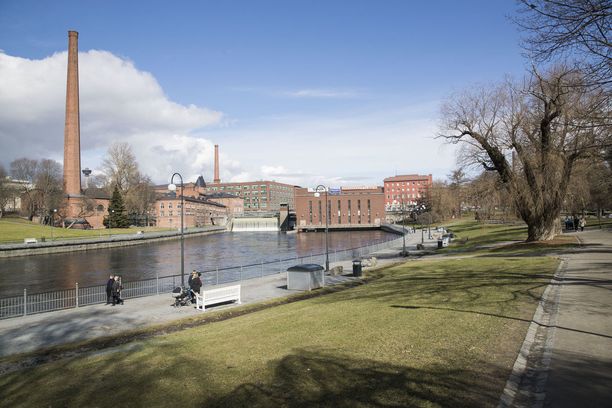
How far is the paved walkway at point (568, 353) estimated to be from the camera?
6074 millimetres

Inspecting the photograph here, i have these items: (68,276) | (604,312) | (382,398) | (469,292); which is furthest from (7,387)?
(68,276)

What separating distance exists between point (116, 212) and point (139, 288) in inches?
3061

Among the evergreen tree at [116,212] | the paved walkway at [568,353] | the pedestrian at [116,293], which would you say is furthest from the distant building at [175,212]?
the paved walkway at [568,353]

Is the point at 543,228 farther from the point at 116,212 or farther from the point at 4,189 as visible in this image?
the point at 4,189

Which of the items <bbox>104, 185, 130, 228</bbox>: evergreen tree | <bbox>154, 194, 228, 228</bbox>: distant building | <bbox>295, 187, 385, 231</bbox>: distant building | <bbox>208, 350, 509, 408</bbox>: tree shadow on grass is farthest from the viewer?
<bbox>295, 187, 385, 231</bbox>: distant building

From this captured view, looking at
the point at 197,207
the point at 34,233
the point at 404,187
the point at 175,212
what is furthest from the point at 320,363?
the point at 404,187

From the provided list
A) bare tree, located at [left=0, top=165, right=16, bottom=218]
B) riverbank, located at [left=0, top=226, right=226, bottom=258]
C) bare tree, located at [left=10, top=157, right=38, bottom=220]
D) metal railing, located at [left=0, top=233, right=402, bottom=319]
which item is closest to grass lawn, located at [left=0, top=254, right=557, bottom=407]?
metal railing, located at [left=0, top=233, right=402, bottom=319]

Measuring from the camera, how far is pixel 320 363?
25.8ft

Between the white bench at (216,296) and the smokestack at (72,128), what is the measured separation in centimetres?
7548

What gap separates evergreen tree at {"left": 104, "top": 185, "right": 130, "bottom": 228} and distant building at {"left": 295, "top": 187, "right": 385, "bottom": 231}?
49.7 metres

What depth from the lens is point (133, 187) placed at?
344 feet

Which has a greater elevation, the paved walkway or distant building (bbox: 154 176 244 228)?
distant building (bbox: 154 176 244 228)

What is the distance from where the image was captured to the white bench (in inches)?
704

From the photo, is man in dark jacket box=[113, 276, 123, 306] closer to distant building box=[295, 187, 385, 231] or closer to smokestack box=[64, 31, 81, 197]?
smokestack box=[64, 31, 81, 197]
